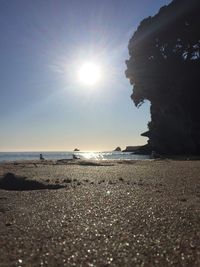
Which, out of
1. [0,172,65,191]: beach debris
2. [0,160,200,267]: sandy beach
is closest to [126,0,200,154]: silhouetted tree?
[0,172,65,191]: beach debris

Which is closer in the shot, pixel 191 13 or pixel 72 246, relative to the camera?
pixel 72 246

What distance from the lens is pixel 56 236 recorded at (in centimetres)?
622

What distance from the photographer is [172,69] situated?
5881cm

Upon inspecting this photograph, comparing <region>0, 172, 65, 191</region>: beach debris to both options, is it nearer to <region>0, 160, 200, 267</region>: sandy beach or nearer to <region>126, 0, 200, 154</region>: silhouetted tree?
<region>0, 160, 200, 267</region>: sandy beach

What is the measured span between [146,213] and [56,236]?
2.56 meters

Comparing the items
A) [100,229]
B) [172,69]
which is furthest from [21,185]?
[172,69]

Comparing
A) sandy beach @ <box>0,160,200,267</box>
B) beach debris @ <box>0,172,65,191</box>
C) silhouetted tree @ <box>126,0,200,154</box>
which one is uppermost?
silhouetted tree @ <box>126,0,200,154</box>

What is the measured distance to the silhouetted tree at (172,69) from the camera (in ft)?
190

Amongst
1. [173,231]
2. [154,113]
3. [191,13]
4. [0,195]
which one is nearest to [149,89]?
[154,113]

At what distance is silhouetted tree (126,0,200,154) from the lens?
5778 cm

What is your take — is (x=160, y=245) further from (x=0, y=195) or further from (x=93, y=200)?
(x=0, y=195)

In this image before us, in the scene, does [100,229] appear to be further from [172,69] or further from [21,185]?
[172,69]

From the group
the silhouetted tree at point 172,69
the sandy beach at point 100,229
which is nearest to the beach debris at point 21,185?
the sandy beach at point 100,229

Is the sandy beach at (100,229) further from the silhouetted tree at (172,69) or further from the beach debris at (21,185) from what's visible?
the silhouetted tree at (172,69)
